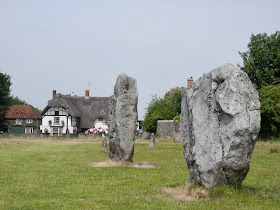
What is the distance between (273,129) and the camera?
4125 cm

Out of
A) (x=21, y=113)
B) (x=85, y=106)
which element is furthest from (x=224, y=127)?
(x=21, y=113)

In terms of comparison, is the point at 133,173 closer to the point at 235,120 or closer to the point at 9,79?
the point at 235,120

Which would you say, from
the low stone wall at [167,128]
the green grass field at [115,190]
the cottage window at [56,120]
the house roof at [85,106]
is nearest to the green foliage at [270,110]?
the low stone wall at [167,128]

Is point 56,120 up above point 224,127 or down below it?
above

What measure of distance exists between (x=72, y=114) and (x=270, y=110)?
43188 mm

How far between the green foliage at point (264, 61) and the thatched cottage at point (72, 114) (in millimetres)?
35813

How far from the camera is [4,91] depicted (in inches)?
3063

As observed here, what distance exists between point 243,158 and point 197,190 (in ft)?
4.52

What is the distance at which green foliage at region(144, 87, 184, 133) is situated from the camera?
183 ft

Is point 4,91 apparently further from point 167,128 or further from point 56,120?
point 167,128

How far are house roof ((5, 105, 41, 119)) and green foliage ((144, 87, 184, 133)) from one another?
2787 cm

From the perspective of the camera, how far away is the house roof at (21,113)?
79438 millimetres

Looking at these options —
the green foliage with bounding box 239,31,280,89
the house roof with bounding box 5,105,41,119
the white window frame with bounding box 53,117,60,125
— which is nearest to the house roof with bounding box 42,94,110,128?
the white window frame with bounding box 53,117,60,125

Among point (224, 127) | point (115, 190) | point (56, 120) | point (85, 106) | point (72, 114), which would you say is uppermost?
point (85, 106)
